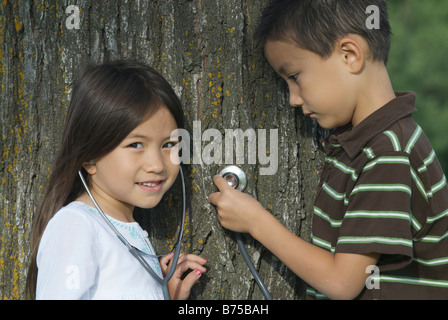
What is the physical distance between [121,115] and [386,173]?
90 cm

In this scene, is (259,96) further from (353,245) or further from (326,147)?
(353,245)

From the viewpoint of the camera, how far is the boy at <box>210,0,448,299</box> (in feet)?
6.03

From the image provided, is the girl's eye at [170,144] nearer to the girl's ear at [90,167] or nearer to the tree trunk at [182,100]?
the tree trunk at [182,100]

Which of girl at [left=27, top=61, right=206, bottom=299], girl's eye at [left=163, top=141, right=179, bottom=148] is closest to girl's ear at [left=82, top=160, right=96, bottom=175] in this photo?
girl at [left=27, top=61, right=206, bottom=299]

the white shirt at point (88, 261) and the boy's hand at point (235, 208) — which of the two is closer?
the white shirt at point (88, 261)

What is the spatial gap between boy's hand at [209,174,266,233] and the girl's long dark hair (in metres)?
0.29

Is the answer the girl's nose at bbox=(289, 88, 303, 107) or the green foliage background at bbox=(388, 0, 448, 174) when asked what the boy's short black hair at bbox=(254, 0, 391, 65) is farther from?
the green foliage background at bbox=(388, 0, 448, 174)

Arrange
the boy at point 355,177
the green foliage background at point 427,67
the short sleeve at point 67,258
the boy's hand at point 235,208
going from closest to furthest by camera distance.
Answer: the short sleeve at point 67,258 → the boy at point 355,177 → the boy's hand at point 235,208 → the green foliage background at point 427,67

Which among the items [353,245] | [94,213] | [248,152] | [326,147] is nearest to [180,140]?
[248,152]

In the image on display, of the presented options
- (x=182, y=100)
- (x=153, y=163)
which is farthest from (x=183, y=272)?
(x=182, y=100)


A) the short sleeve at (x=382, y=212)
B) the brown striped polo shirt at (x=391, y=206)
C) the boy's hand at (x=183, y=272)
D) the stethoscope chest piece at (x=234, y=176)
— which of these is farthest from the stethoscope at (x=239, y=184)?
the short sleeve at (x=382, y=212)

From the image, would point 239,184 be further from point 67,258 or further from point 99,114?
point 67,258

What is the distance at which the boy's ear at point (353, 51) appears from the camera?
6.61 feet

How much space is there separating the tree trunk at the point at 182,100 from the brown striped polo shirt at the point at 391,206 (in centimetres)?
25
